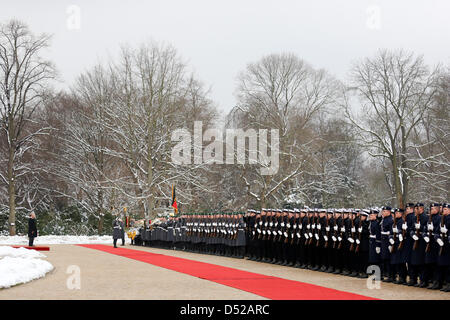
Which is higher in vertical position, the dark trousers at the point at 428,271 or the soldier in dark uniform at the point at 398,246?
the soldier in dark uniform at the point at 398,246

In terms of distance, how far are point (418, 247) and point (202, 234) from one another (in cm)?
1558

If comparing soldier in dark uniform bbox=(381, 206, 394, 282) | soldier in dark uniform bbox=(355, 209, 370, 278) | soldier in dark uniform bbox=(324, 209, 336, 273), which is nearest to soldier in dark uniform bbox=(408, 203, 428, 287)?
soldier in dark uniform bbox=(381, 206, 394, 282)

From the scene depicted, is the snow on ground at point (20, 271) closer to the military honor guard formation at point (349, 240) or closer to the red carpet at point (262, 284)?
the red carpet at point (262, 284)

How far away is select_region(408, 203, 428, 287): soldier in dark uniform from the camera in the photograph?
14312 mm

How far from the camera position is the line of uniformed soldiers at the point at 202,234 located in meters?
25.5

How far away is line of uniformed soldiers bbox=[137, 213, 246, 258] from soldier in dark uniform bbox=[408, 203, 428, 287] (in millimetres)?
10870

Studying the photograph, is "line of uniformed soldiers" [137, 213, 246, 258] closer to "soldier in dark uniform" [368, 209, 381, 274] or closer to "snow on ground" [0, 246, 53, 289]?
"snow on ground" [0, 246, 53, 289]

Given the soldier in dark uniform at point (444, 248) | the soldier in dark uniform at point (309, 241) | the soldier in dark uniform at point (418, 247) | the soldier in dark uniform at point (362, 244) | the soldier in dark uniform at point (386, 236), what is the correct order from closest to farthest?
the soldier in dark uniform at point (444, 248) < the soldier in dark uniform at point (418, 247) < the soldier in dark uniform at point (386, 236) < the soldier in dark uniform at point (362, 244) < the soldier in dark uniform at point (309, 241)

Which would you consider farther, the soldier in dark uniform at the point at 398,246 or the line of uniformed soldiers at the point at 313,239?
the line of uniformed soldiers at the point at 313,239

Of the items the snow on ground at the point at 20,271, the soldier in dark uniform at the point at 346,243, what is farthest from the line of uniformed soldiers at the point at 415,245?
the snow on ground at the point at 20,271

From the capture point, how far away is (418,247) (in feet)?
47.1

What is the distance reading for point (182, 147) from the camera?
44.0 m

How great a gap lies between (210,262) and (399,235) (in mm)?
9342
